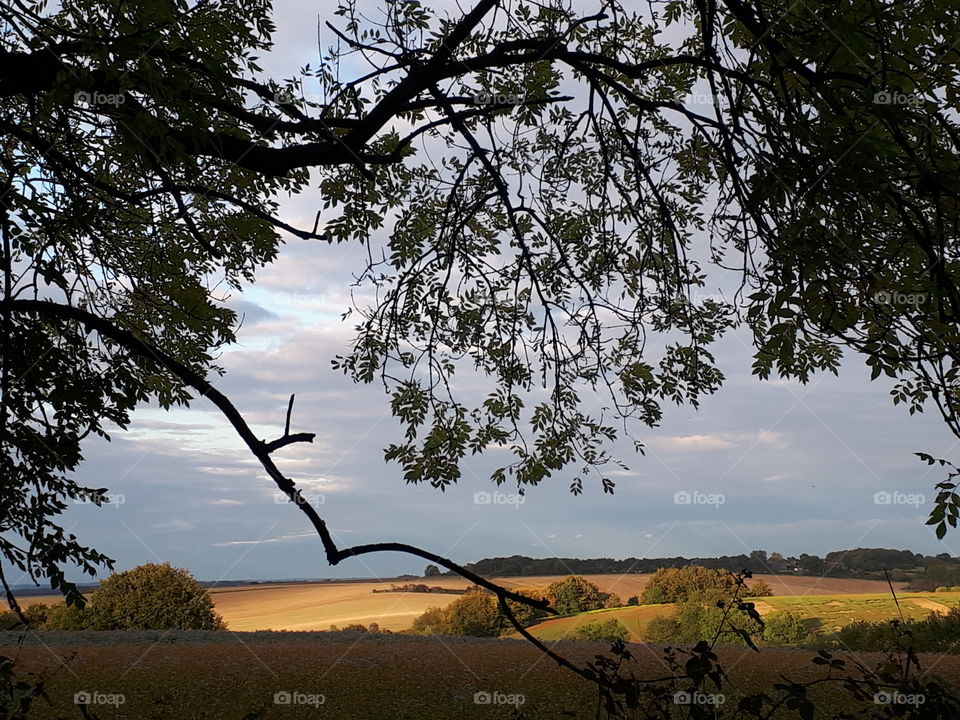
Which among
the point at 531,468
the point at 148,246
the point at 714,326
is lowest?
the point at 531,468

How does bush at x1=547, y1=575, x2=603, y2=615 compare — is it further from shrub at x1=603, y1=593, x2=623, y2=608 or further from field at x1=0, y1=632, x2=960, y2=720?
field at x1=0, y1=632, x2=960, y2=720

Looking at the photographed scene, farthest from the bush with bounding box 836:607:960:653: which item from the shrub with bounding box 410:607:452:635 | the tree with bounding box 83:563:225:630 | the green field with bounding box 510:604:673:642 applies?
the tree with bounding box 83:563:225:630

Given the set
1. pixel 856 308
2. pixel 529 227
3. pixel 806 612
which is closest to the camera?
pixel 856 308

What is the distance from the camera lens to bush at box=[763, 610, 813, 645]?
2033 cm

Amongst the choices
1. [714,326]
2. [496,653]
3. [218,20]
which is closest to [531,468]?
[714,326]

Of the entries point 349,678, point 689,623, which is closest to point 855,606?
point 689,623

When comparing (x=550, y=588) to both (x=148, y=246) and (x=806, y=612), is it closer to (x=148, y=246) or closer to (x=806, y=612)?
(x=806, y=612)

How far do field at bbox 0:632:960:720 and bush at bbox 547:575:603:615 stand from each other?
24.4 feet

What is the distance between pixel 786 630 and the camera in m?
20.6

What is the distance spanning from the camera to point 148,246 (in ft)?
27.1

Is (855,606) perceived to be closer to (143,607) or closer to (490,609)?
(490,609)

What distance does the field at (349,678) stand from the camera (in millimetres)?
9070

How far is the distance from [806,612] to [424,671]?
14.5 meters

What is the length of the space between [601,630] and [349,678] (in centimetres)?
1128
